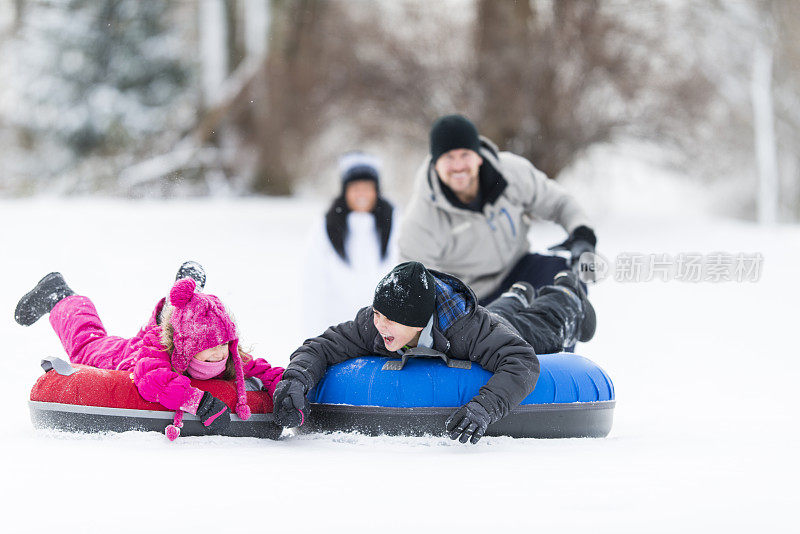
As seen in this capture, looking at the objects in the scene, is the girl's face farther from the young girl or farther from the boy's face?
the boy's face

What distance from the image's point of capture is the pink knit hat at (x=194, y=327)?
3021 millimetres

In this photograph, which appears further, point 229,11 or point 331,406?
point 229,11

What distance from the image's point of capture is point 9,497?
2.23 m

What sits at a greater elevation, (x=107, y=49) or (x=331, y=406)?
(x=107, y=49)

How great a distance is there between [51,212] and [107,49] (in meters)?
4.50

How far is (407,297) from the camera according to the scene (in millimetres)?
3059

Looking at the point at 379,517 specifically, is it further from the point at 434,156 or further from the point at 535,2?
the point at 535,2

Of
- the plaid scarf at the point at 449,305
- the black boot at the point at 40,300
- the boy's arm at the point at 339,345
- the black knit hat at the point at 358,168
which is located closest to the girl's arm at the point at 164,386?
the boy's arm at the point at 339,345

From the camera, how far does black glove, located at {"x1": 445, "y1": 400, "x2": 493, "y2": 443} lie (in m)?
2.85

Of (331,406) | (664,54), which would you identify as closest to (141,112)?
(664,54)

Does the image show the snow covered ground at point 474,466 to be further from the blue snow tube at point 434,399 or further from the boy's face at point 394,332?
the boy's face at point 394,332

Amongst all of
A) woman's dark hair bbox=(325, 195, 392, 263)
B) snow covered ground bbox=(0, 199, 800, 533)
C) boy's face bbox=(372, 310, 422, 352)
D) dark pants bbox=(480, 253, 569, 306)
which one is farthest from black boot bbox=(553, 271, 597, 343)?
woman's dark hair bbox=(325, 195, 392, 263)

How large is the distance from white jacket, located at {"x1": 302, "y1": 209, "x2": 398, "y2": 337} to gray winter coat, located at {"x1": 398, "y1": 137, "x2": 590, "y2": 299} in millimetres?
809

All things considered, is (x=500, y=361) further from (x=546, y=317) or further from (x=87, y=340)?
(x=87, y=340)
